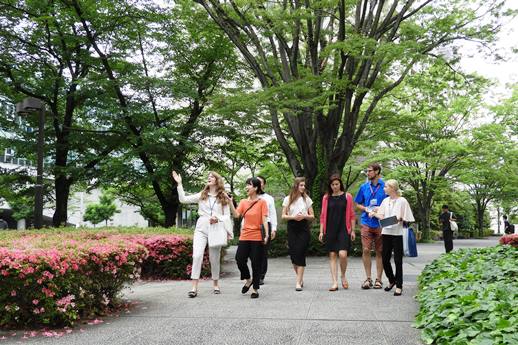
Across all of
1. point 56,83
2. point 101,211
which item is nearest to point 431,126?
point 56,83

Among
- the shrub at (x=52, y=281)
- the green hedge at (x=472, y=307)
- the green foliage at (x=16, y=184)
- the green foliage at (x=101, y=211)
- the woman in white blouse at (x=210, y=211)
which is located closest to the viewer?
the green hedge at (x=472, y=307)

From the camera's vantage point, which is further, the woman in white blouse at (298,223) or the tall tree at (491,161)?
the tall tree at (491,161)

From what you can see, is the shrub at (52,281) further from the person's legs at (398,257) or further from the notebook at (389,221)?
the person's legs at (398,257)

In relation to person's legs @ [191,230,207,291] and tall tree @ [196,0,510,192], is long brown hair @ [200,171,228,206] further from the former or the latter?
tall tree @ [196,0,510,192]

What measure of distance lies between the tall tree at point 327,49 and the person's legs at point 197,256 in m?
6.17

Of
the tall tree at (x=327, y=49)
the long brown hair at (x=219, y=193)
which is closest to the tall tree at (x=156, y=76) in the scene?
the tall tree at (x=327, y=49)

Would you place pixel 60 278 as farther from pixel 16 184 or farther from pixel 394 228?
pixel 16 184

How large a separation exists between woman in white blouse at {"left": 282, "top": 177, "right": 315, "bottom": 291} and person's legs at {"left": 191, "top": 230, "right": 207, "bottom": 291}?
1.23 meters

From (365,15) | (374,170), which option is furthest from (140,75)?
(374,170)

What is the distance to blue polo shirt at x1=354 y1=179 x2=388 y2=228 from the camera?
23.4 ft

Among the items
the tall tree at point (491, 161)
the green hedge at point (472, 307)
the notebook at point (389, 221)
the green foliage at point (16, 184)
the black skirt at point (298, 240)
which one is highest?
the tall tree at point (491, 161)

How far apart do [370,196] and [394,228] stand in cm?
69

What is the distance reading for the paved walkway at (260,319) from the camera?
429cm

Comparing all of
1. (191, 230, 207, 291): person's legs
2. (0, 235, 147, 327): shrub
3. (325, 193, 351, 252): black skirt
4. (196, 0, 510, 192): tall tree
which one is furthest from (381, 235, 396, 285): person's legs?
(196, 0, 510, 192): tall tree
